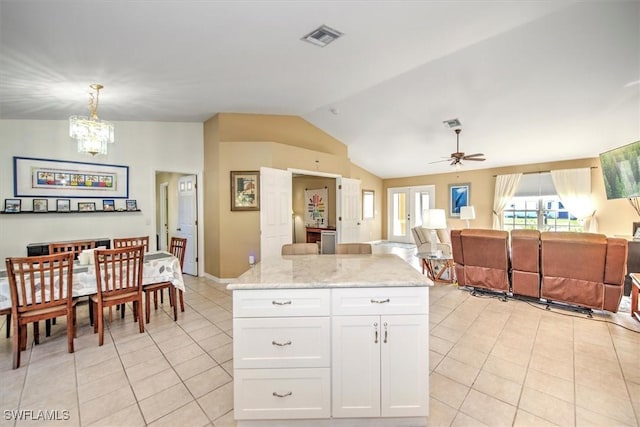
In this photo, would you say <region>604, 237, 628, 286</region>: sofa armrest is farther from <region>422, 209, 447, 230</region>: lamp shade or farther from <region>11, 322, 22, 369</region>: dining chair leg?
<region>11, 322, 22, 369</region>: dining chair leg

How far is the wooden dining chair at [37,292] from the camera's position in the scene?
212 centimetres

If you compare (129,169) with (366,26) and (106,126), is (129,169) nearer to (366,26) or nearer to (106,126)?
(106,126)

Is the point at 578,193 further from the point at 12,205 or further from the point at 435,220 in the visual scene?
the point at 12,205

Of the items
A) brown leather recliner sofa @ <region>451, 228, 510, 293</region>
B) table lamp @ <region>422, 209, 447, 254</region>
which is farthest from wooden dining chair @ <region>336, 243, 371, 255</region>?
table lamp @ <region>422, 209, 447, 254</region>

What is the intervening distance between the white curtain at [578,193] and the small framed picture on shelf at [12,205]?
10.2 m

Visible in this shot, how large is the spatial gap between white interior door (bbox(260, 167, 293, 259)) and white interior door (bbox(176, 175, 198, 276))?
4.89 ft

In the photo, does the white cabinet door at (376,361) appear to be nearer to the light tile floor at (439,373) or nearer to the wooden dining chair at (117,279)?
the light tile floor at (439,373)

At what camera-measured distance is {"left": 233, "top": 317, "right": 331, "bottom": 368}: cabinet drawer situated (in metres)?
A: 1.50

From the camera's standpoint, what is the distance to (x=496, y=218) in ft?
24.3

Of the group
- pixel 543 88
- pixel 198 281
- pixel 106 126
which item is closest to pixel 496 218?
pixel 543 88

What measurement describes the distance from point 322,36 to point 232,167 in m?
2.70

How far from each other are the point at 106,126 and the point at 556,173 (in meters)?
8.88

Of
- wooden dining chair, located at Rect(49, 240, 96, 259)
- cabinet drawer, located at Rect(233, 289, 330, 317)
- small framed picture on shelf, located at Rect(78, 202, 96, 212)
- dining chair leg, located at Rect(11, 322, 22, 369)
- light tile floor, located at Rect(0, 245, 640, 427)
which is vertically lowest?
light tile floor, located at Rect(0, 245, 640, 427)

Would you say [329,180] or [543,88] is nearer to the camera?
[543,88]
